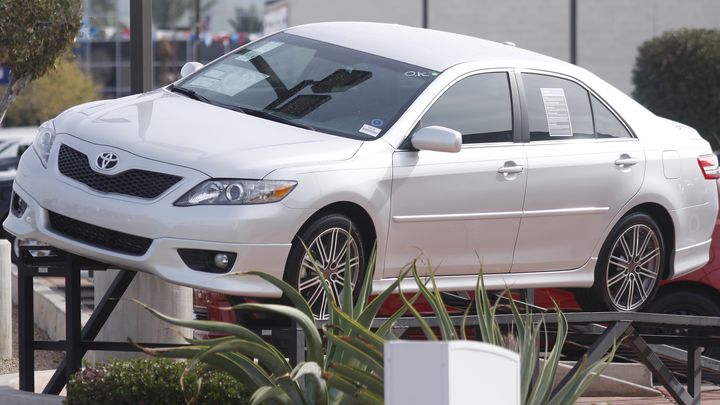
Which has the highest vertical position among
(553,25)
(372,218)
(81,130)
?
(553,25)

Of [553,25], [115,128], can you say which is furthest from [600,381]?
[553,25]

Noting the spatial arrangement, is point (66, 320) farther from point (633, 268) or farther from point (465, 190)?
point (633, 268)

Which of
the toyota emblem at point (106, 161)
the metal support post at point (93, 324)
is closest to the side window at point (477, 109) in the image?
the toyota emblem at point (106, 161)

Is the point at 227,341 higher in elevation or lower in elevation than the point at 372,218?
lower

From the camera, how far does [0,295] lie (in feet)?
31.7

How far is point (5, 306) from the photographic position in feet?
31.6

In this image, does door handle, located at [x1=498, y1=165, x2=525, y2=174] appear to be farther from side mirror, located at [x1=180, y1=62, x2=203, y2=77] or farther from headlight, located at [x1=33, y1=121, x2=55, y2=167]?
headlight, located at [x1=33, y1=121, x2=55, y2=167]

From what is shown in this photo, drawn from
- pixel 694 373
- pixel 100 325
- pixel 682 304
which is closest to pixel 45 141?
pixel 100 325

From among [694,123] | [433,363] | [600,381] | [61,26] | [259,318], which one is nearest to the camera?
[433,363]

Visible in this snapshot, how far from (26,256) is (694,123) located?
77.1ft

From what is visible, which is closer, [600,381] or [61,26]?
[600,381]

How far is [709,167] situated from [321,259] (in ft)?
11.1

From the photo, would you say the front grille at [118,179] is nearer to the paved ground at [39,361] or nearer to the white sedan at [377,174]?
the white sedan at [377,174]

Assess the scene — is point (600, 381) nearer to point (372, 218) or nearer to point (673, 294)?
point (673, 294)
